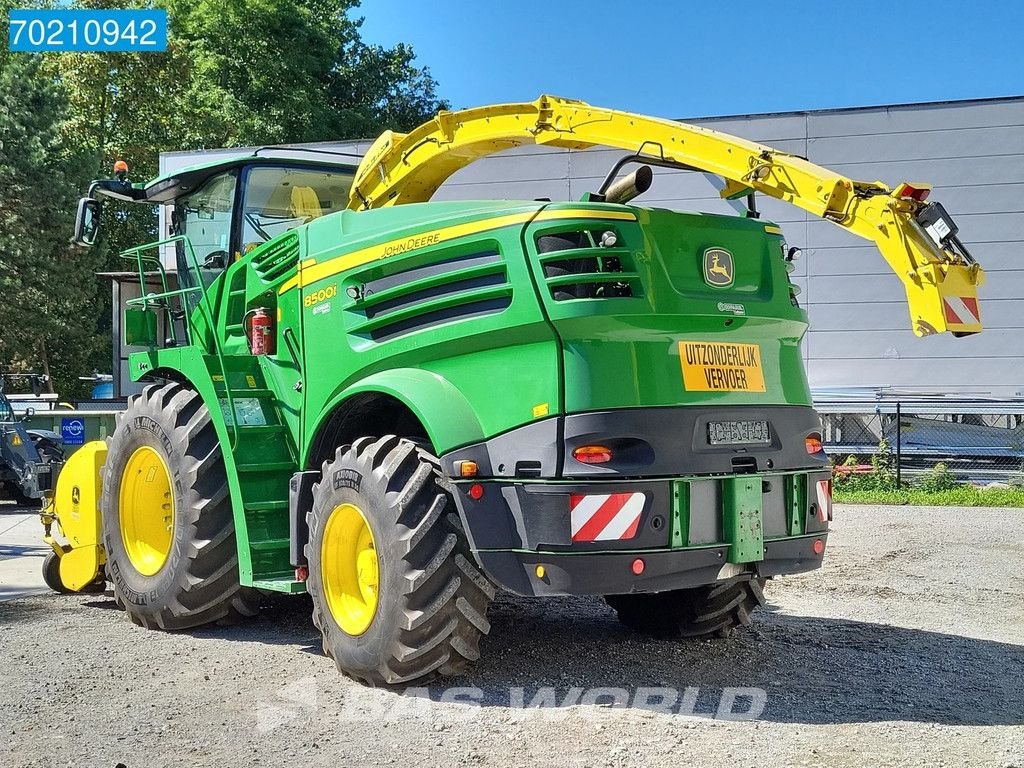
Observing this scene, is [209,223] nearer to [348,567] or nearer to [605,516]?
[348,567]

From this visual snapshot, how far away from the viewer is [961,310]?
507cm

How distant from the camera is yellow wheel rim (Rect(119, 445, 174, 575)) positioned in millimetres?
7129

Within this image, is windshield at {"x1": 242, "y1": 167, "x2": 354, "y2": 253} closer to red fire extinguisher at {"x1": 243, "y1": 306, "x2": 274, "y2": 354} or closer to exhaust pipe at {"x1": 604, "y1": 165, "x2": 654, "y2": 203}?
red fire extinguisher at {"x1": 243, "y1": 306, "x2": 274, "y2": 354}

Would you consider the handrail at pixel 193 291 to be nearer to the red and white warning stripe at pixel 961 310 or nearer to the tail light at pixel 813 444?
the tail light at pixel 813 444

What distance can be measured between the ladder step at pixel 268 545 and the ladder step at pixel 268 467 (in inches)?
15.6

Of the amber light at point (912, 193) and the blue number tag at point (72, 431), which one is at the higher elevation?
the amber light at point (912, 193)

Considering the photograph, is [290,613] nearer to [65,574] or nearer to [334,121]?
[65,574]

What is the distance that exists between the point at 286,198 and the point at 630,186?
2.65 metres

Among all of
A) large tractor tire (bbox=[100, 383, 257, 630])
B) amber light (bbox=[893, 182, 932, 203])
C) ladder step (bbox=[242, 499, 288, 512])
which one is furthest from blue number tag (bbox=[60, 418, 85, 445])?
amber light (bbox=[893, 182, 932, 203])

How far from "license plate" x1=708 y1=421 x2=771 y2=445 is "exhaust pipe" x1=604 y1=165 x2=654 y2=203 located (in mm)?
1217

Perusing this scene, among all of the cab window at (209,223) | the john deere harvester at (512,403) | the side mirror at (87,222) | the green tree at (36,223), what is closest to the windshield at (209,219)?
the cab window at (209,223)

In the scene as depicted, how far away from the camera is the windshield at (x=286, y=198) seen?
7.17 m

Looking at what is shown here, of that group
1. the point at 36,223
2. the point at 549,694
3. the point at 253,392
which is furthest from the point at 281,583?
the point at 36,223

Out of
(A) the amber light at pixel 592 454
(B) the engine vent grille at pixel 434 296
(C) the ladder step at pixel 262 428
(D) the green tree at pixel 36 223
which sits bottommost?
(A) the amber light at pixel 592 454
